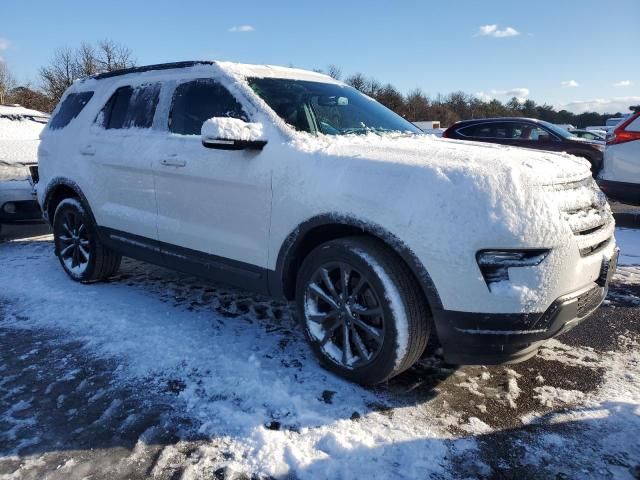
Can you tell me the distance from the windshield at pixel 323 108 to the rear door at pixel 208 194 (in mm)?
272

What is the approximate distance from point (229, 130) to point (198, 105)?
84 cm

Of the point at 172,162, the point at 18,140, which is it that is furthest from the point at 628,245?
the point at 18,140

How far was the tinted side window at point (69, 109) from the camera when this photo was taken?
493 centimetres

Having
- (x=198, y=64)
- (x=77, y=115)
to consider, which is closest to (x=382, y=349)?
(x=198, y=64)

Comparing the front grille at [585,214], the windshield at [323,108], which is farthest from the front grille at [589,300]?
the windshield at [323,108]

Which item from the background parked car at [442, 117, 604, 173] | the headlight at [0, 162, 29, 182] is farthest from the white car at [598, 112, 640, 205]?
the headlight at [0, 162, 29, 182]

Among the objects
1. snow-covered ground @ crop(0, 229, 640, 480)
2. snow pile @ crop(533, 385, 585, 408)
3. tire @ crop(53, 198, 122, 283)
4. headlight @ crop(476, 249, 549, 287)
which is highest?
headlight @ crop(476, 249, 549, 287)

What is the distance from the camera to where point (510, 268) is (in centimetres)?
241

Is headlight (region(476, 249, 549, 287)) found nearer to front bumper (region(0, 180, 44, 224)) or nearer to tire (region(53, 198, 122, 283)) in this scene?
tire (region(53, 198, 122, 283))

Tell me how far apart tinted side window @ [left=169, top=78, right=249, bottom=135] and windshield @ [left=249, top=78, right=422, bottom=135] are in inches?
8.3

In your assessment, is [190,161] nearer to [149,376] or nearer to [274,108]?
[274,108]

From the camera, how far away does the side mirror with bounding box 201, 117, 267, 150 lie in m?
3.11

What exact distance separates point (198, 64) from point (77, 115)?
1.76m

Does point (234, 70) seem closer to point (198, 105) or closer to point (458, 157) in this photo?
point (198, 105)
